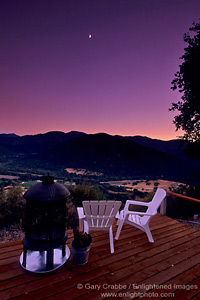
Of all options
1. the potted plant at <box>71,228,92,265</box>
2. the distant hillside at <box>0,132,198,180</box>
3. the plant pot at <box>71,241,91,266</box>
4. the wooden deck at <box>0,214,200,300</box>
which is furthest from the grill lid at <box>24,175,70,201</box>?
the distant hillside at <box>0,132,198,180</box>

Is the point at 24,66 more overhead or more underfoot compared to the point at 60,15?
more underfoot

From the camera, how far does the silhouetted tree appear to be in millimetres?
8211

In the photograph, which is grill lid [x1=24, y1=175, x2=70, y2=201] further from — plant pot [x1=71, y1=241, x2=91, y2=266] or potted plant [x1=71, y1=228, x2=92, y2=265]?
plant pot [x1=71, y1=241, x2=91, y2=266]

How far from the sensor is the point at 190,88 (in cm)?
873

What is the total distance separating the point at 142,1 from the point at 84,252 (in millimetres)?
10062

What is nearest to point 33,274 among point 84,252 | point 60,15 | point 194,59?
point 84,252

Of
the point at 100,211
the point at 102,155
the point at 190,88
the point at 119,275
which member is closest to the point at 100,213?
the point at 100,211

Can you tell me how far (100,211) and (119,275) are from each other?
92cm

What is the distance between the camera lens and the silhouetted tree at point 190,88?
26.9ft

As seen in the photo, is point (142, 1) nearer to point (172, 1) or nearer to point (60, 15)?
point (172, 1)

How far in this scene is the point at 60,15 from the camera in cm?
663

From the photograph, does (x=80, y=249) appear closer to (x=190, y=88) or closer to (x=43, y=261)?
(x=43, y=261)

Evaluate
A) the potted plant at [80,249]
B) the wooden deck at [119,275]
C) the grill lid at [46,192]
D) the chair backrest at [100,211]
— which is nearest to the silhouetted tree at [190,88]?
the wooden deck at [119,275]

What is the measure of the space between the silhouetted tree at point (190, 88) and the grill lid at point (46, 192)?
826cm
